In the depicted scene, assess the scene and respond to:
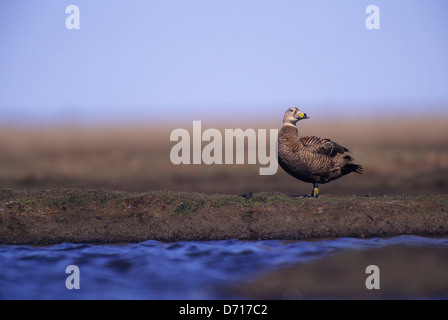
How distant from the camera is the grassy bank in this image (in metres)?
9.26

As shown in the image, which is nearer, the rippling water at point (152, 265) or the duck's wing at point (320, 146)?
the rippling water at point (152, 265)

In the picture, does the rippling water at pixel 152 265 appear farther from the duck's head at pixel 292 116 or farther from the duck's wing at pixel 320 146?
the duck's head at pixel 292 116

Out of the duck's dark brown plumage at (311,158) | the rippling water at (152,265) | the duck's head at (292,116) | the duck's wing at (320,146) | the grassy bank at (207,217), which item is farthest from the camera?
→ the duck's head at (292,116)

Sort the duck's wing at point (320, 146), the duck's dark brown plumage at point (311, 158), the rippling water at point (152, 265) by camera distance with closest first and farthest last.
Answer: the rippling water at point (152, 265)
the duck's dark brown plumage at point (311, 158)
the duck's wing at point (320, 146)

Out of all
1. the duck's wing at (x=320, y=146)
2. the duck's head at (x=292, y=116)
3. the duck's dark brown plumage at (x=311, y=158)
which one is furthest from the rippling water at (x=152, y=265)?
the duck's head at (x=292, y=116)

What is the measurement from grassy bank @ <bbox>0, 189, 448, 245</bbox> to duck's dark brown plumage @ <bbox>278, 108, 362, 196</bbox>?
3.54 ft

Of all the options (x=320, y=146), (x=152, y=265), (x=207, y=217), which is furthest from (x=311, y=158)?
(x=152, y=265)

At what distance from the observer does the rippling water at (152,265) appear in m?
7.01

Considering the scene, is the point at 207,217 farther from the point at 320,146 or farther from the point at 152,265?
the point at 320,146

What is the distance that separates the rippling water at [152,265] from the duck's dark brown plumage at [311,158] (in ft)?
9.59

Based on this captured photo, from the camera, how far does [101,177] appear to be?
1634 centimetres

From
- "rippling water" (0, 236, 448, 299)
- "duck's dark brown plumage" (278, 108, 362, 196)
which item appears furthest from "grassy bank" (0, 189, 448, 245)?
"duck's dark brown plumage" (278, 108, 362, 196)
